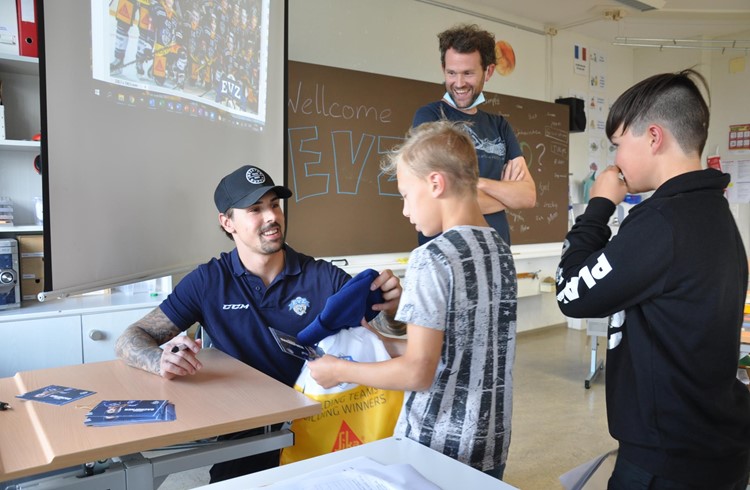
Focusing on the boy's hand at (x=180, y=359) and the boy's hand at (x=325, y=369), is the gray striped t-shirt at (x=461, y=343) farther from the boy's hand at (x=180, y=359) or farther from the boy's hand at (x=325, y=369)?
the boy's hand at (x=180, y=359)

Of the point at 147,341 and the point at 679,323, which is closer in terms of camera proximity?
the point at 679,323

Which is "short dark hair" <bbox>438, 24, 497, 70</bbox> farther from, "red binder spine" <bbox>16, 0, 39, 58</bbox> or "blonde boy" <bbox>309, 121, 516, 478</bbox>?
"red binder spine" <bbox>16, 0, 39, 58</bbox>

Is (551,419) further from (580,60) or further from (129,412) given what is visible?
(580,60)

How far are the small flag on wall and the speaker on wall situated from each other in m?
0.50

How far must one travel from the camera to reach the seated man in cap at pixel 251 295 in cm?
197

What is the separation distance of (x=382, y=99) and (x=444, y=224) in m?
3.35

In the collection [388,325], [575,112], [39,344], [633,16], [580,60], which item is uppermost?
[633,16]

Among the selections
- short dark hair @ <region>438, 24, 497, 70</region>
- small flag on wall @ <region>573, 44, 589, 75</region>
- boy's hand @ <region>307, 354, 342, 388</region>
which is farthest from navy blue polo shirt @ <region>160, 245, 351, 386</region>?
small flag on wall @ <region>573, 44, 589, 75</region>

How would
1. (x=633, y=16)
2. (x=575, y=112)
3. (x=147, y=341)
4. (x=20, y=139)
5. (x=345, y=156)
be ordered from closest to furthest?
(x=147, y=341) → (x=20, y=139) → (x=345, y=156) → (x=633, y=16) → (x=575, y=112)

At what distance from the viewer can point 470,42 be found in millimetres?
2328

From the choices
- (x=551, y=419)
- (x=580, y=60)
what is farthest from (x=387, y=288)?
(x=580, y=60)

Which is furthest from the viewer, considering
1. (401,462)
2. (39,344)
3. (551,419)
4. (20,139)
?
(551,419)

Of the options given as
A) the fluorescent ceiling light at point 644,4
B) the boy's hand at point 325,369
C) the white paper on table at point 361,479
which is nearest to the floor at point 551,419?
the boy's hand at point 325,369

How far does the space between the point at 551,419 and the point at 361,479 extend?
3.26 metres
